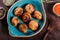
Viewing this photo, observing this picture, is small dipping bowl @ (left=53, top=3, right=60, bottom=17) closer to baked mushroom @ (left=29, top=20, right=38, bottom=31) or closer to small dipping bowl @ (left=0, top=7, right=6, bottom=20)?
baked mushroom @ (left=29, top=20, right=38, bottom=31)

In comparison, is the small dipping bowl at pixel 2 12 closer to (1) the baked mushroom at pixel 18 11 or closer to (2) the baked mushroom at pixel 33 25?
(1) the baked mushroom at pixel 18 11

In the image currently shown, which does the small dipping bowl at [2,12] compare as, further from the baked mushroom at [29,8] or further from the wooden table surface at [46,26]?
the baked mushroom at [29,8]

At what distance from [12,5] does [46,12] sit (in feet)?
0.70

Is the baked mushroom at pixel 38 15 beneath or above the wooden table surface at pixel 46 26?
above

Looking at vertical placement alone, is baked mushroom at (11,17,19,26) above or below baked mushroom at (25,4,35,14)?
below

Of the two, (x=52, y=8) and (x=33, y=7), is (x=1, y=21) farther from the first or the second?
(x=52, y=8)

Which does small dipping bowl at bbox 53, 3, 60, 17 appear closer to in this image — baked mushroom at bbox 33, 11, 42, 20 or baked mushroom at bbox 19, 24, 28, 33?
baked mushroom at bbox 33, 11, 42, 20

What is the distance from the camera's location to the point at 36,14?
102cm

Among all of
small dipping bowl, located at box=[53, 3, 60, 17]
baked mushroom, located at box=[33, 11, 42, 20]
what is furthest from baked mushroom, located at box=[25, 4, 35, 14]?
small dipping bowl, located at box=[53, 3, 60, 17]

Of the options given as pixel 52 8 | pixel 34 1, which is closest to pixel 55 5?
pixel 52 8

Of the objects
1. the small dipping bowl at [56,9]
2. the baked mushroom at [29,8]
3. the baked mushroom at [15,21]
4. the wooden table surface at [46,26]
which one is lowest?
the wooden table surface at [46,26]

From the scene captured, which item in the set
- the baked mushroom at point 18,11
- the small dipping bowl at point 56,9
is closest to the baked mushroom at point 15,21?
the baked mushroom at point 18,11

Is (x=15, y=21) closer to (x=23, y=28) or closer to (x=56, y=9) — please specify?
(x=23, y=28)

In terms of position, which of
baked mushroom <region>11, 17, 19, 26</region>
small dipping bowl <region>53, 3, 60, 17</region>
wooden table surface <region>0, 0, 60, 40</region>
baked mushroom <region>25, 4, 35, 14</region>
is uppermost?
baked mushroom <region>25, 4, 35, 14</region>
